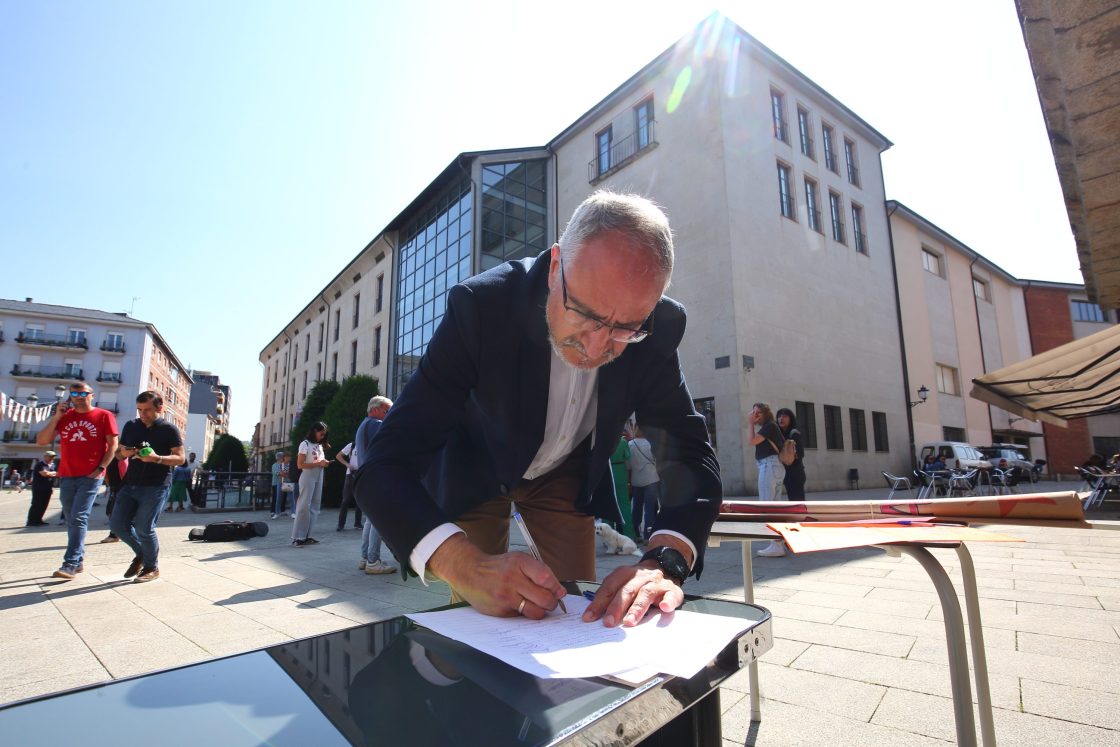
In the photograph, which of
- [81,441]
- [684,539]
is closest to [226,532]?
[81,441]

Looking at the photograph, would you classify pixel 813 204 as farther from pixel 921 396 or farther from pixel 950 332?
pixel 950 332

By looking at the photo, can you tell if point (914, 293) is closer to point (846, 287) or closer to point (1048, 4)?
point (846, 287)

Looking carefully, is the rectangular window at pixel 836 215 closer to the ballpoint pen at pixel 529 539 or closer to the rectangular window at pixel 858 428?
the rectangular window at pixel 858 428

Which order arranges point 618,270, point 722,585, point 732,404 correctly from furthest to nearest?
point 732,404
point 722,585
point 618,270

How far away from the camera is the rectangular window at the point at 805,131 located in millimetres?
18359

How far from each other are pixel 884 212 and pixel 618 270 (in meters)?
24.2

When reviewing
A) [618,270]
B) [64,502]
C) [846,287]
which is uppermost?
[846,287]

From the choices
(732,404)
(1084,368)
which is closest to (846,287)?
(732,404)

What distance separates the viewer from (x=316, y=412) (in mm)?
21344

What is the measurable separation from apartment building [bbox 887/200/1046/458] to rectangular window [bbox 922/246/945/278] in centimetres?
4

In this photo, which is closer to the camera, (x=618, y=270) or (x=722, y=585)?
(x=618, y=270)

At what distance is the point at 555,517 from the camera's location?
66.9 inches

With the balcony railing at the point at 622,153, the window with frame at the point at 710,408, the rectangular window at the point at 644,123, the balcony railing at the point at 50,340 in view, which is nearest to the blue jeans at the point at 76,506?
the window with frame at the point at 710,408

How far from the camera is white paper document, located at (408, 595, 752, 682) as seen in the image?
782mm
